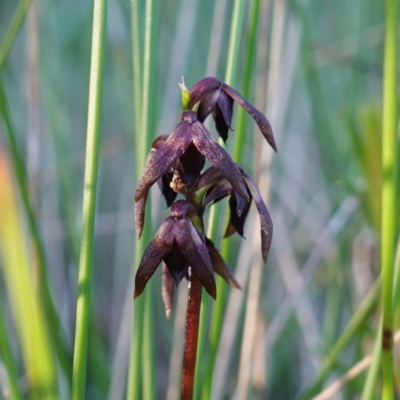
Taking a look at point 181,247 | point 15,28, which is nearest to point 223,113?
point 181,247

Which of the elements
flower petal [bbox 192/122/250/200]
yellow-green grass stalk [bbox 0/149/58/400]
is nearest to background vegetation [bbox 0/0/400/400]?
yellow-green grass stalk [bbox 0/149/58/400]

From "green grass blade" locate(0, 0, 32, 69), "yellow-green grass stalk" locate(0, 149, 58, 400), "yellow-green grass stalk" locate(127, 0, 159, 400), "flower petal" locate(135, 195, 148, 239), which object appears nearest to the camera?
"yellow-green grass stalk" locate(0, 149, 58, 400)

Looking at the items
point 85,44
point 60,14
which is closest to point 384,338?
point 85,44

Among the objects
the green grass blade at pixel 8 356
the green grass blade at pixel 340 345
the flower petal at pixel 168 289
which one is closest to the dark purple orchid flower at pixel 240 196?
the flower petal at pixel 168 289

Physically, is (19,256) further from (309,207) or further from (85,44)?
(85,44)

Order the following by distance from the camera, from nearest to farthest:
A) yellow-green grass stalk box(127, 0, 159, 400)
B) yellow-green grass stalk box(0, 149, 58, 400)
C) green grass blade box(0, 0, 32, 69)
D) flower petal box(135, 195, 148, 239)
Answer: yellow-green grass stalk box(0, 149, 58, 400)
flower petal box(135, 195, 148, 239)
yellow-green grass stalk box(127, 0, 159, 400)
green grass blade box(0, 0, 32, 69)

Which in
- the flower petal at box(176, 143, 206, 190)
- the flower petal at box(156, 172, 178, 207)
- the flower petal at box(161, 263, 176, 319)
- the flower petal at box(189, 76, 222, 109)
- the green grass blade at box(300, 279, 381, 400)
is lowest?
the green grass blade at box(300, 279, 381, 400)

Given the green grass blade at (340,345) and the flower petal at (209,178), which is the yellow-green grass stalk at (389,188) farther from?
the green grass blade at (340,345)

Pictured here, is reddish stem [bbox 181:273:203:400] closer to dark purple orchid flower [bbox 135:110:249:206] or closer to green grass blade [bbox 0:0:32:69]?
dark purple orchid flower [bbox 135:110:249:206]
